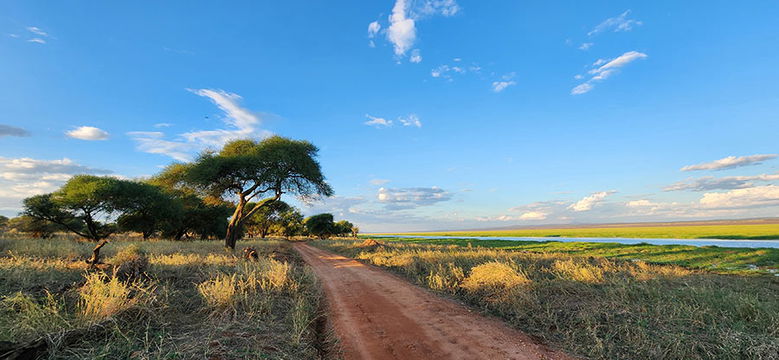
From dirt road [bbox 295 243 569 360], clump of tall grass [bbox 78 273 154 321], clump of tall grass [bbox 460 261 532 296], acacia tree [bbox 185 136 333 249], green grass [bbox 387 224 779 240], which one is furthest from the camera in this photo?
green grass [bbox 387 224 779 240]

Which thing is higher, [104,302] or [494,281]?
[104,302]

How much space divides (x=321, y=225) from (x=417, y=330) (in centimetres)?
8410

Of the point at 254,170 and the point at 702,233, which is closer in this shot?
the point at 254,170

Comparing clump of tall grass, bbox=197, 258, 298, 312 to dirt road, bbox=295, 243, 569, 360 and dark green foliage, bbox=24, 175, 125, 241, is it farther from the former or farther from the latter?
dark green foliage, bbox=24, 175, 125, 241

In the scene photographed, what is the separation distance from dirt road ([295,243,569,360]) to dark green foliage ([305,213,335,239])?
262 ft

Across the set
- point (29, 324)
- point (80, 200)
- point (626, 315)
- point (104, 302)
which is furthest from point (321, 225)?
point (626, 315)

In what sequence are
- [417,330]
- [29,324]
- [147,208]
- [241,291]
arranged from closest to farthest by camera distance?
[29,324], [417,330], [241,291], [147,208]

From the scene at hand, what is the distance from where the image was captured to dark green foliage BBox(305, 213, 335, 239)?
284ft

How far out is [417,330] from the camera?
19.9 ft

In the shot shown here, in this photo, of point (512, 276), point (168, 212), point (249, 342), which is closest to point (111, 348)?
point (249, 342)

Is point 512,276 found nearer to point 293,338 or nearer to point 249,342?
point 293,338

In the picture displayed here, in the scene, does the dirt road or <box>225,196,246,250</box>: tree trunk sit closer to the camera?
the dirt road

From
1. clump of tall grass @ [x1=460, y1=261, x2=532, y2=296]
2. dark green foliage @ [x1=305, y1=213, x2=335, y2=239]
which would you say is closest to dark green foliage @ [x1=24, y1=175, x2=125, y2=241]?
clump of tall grass @ [x1=460, y1=261, x2=532, y2=296]

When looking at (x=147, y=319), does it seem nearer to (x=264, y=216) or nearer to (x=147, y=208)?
(x=147, y=208)
